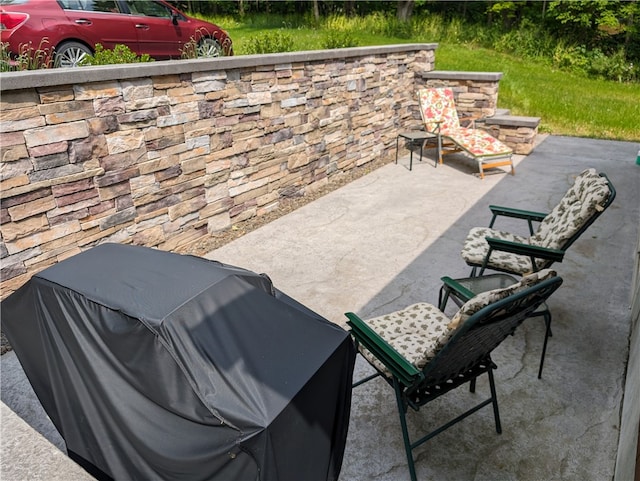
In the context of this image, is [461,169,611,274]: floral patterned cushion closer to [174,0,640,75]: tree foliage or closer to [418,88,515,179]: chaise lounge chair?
[418,88,515,179]: chaise lounge chair

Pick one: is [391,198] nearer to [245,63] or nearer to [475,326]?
[245,63]

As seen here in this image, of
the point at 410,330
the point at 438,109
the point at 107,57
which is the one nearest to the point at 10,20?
the point at 107,57

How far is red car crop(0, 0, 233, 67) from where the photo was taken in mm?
5309

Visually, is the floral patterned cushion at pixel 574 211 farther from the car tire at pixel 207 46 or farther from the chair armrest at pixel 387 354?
the car tire at pixel 207 46

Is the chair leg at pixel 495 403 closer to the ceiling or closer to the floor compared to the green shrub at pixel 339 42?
closer to the floor

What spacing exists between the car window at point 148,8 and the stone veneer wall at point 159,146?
3.00m

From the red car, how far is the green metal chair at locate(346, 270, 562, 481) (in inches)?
155

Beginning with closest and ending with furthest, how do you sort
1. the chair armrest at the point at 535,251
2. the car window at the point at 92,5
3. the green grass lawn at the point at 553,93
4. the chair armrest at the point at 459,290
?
1. the chair armrest at the point at 459,290
2. the chair armrest at the point at 535,251
3. the car window at the point at 92,5
4. the green grass lawn at the point at 553,93

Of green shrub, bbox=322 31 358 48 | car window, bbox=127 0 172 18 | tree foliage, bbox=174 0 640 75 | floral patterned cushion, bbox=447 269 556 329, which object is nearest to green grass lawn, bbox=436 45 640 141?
tree foliage, bbox=174 0 640 75

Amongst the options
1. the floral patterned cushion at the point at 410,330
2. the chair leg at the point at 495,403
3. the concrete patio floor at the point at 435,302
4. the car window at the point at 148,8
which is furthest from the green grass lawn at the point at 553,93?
the chair leg at the point at 495,403

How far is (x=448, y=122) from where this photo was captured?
7602 mm

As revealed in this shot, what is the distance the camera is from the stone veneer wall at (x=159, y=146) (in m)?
3.28

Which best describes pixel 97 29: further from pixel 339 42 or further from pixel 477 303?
pixel 477 303

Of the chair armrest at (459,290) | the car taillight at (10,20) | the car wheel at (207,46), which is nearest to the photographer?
the chair armrest at (459,290)
